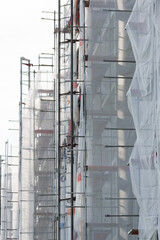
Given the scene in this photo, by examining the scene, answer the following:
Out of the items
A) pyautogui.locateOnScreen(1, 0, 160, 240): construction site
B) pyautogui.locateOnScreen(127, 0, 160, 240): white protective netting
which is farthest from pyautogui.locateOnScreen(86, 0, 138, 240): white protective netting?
pyautogui.locateOnScreen(127, 0, 160, 240): white protective netting

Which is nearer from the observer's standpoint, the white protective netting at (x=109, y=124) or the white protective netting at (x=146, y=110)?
the white protective netting at (x=146, y=110)

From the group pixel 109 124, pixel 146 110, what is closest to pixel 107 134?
pixel 109 124

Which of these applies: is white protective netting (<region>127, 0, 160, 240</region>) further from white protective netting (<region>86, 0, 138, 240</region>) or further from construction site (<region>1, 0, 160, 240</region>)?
white protective netting (<region>86, 0, 138, 240</region>)

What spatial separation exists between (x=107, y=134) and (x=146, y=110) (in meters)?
3.86

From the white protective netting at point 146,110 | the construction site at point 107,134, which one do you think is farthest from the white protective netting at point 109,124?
the white protective netting at point 146,110

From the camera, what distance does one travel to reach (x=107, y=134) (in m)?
12.5

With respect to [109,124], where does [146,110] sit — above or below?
above

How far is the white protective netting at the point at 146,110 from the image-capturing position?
27.1ft

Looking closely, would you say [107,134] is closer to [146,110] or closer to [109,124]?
[109,124]

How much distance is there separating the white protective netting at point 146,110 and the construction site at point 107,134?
0.01m

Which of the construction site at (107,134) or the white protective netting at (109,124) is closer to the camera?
the construction site at (107,134)

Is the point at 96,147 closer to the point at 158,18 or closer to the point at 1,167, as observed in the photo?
the point at 158,18

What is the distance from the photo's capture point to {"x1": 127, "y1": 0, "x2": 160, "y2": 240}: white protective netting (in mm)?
8266

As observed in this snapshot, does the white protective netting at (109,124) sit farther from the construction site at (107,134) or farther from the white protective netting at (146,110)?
the white protective netting at (146,110)
